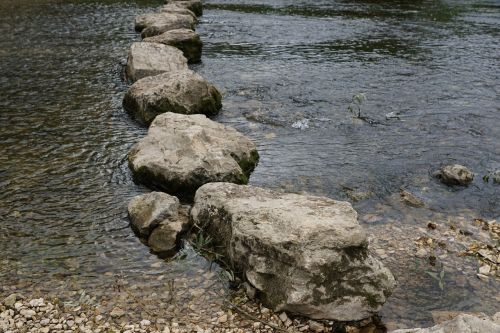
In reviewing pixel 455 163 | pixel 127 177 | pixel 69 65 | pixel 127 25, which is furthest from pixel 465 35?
pixel 127 177

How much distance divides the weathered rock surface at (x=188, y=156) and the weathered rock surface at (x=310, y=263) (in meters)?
2.44

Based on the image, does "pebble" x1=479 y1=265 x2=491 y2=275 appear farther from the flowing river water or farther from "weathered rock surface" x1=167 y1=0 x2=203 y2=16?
"weathered rock surface" x1=167 y1=0 x2=203 y2=16

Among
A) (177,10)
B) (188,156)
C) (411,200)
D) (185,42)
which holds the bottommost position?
(411,200)

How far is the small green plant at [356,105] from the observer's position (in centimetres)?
1353

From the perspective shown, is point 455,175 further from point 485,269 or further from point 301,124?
point 301,124

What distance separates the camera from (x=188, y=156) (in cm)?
995

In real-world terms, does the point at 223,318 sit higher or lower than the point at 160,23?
lower

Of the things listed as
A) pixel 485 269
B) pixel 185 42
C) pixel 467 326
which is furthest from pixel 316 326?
pixel 185 42

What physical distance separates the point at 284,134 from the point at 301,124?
82 centimetres

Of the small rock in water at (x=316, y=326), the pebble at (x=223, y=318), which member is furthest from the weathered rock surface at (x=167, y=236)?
the small rock in water at (x=316, y=326)

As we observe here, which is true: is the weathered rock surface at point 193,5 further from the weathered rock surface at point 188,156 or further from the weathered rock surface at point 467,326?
the weathered rock surface at point 467,326

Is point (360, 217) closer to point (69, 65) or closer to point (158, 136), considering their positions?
point (158, 136)

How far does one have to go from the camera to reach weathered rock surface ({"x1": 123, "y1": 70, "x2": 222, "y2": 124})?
1293 centimetres

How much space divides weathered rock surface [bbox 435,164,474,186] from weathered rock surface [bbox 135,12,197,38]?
14.6m
